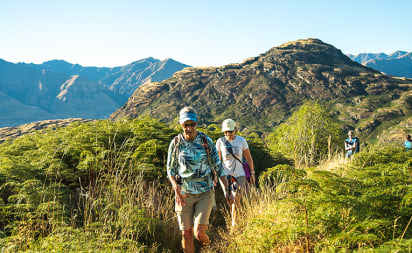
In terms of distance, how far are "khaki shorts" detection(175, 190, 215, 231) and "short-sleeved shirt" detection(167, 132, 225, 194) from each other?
0.11 metres

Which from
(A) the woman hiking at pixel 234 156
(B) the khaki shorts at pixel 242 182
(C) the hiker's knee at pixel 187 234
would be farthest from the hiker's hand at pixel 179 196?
(B) the khaki shorts at pixel 242 182

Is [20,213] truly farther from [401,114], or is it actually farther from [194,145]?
[401,114]

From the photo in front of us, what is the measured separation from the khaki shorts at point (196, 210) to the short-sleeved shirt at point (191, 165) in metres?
0.11

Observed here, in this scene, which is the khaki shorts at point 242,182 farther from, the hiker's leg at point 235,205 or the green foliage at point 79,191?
the green foliage at point 79,191

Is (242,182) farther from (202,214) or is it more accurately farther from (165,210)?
(202,214)

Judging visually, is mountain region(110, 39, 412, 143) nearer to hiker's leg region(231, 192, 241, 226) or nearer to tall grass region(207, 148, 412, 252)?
hiker's leg region(231, 192, 241, 226)

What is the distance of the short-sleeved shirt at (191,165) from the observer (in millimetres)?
3596

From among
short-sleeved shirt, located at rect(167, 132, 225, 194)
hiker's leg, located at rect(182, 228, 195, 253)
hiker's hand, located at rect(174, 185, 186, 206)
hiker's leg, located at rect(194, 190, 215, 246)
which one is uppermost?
short-sleeved shirt, located at rect(167, 132, 225, 194)

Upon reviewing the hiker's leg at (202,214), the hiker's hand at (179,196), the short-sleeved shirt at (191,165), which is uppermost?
the short-sleeved shirt at (191,165)

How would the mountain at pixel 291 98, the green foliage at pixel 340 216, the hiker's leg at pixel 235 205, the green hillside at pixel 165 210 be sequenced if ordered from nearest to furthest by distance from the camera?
the green foliage at pixel 340 216
the green hillside at pixel 165 210
the hiker's leg at pixel 235 205
the mountain at pixel 291 98

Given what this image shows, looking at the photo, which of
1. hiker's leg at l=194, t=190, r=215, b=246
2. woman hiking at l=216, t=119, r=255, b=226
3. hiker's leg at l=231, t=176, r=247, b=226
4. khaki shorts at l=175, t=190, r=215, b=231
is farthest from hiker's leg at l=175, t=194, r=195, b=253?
woman hiking at l=216, t=119, r=255, b=226

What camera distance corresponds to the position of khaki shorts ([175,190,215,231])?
3.61m

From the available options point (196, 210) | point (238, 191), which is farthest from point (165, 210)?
point (196, 210)

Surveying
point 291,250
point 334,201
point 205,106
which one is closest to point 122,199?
point 291,250
